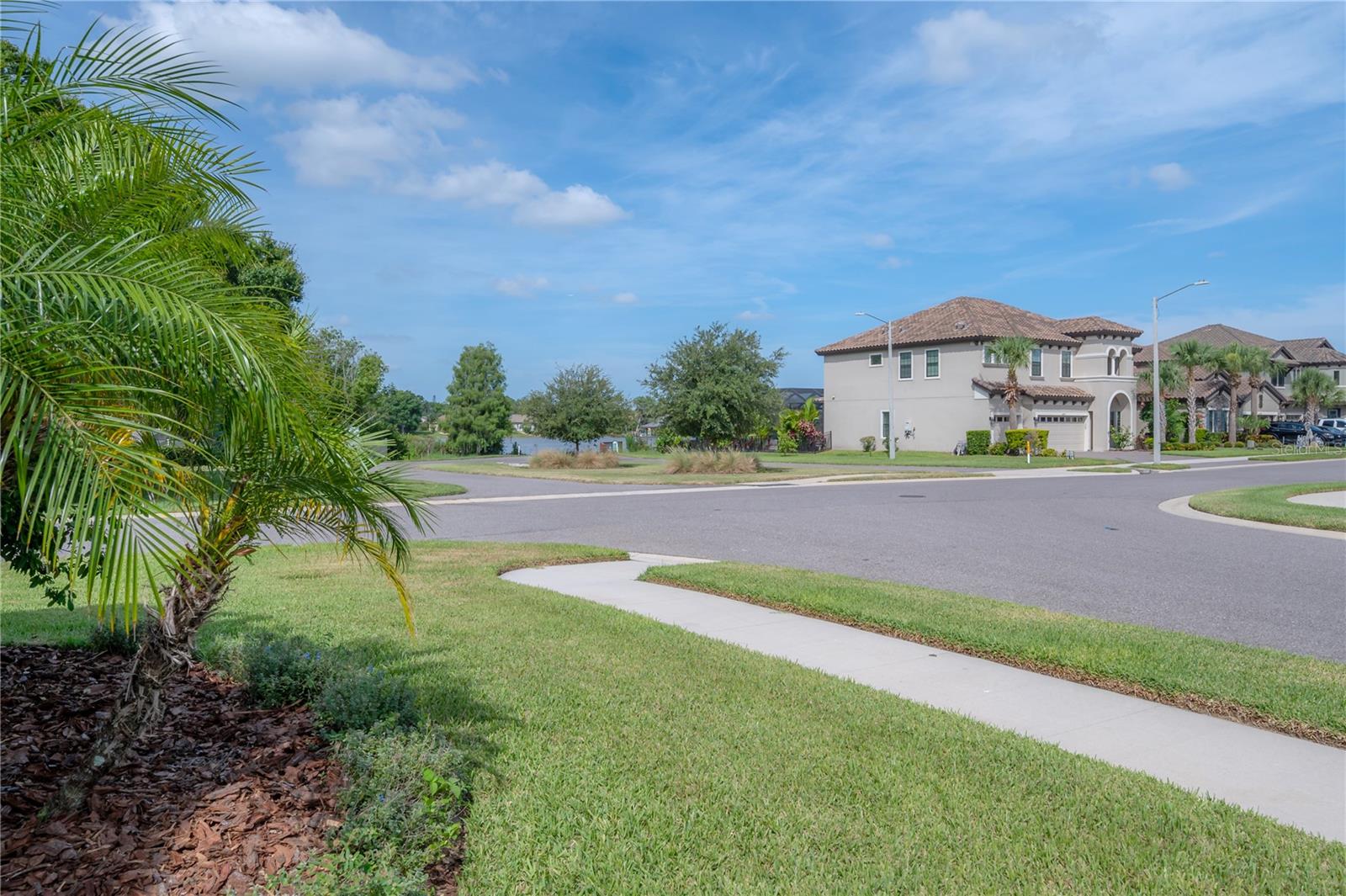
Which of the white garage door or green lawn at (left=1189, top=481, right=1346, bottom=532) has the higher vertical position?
the white garage door

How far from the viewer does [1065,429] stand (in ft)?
167

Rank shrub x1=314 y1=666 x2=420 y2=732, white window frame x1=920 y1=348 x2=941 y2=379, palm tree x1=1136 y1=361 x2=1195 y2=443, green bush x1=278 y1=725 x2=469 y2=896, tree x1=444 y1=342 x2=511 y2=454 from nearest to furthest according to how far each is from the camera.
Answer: green bush x1=278 y1=725 x2=469 y2=896 → shrub x1=314 y1=666 x2=420 y2=732 → white window frame x1=920 y1=348 x2=941 y2=379 → palm tree x1=1136 y1=361 x2=1195 y2=443 → tree x1=444 y1=342 x2=511 y2=454

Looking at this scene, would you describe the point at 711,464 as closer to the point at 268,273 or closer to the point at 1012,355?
the point at 268,273

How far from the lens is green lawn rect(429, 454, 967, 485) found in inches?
1188

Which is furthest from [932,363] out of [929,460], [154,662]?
[154,662]

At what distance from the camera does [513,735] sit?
506 centimetres

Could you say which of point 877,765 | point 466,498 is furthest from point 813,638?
point 466,498

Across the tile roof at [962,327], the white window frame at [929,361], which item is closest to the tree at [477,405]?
the tile roof at [962,327]

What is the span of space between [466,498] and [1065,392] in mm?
38539

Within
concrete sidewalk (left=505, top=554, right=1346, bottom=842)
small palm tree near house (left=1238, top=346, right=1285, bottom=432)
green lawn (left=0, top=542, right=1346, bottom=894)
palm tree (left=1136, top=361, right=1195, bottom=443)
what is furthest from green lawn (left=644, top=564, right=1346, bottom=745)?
small palm tree near house (left=1238, top=346, right=1285, bottom=432)

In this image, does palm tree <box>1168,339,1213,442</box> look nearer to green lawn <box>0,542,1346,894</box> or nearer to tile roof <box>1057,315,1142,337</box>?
tile roof <box>1057,315,1142,337</box>

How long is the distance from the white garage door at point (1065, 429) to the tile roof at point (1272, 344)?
27171 millimetres

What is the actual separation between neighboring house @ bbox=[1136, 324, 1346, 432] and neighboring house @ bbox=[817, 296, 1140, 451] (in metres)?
10.2

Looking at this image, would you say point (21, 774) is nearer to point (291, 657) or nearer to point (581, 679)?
point (291, 657)
